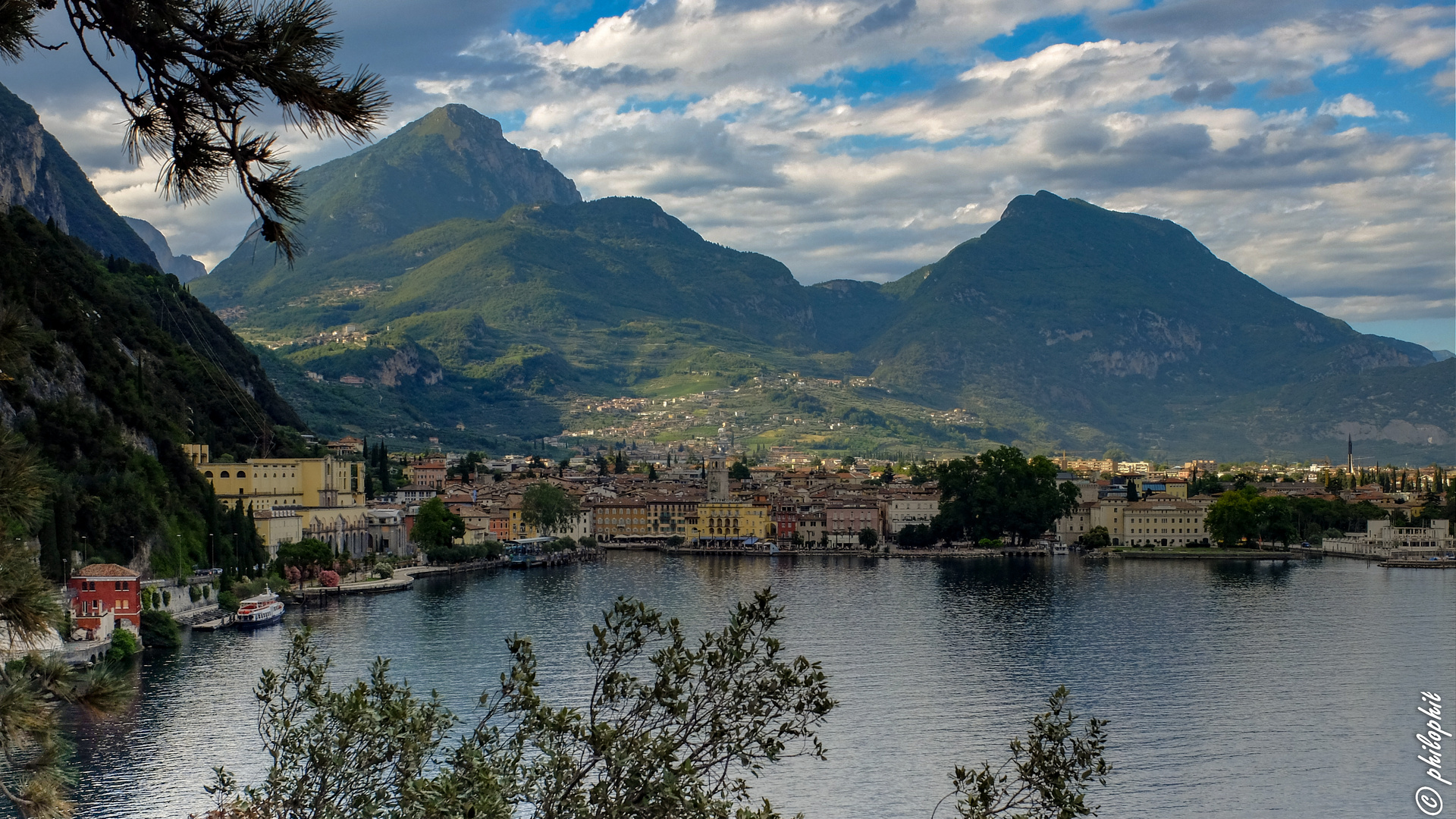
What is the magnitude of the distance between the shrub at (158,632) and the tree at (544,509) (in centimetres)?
4540

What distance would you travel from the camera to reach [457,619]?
47.5 m

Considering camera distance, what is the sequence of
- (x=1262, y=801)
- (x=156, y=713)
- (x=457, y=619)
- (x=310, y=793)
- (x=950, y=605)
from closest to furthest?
(x=310, y=793)
(x=1262, y=801)
(x=156, y=713)
(x=457, y=619)
(x=950, y=605)

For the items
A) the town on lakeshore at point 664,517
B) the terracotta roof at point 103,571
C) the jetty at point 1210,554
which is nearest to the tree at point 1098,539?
the town on lakeshore at point 664,517

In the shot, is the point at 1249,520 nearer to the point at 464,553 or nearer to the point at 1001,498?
the point at 1001,498

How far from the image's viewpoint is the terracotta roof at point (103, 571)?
37812 millimetres

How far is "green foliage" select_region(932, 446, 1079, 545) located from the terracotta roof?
5534 centimetres

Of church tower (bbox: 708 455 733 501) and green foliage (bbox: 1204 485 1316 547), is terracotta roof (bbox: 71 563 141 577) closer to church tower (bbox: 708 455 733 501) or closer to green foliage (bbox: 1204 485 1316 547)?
church tower (bbox: 708 455 733 501)

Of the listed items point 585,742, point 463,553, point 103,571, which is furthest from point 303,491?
point 585,742

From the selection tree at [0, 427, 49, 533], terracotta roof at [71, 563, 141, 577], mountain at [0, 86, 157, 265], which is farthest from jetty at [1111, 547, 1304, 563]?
tree at [0, 427, 49, 533]

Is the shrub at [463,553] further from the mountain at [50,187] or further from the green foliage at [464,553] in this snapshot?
the mountain at [50,187]

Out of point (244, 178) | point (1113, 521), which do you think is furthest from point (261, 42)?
point (1113, 521)

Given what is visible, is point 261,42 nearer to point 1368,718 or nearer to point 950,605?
point 1368,718

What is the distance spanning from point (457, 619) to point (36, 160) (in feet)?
281

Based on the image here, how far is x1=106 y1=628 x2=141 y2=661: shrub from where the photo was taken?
36.0 m
